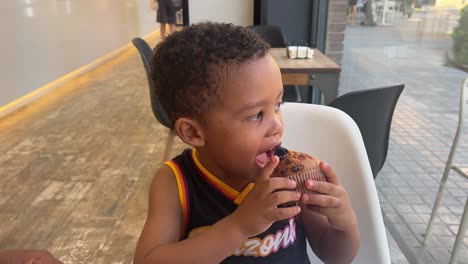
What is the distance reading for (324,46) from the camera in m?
3.61

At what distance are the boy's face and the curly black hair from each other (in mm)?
18

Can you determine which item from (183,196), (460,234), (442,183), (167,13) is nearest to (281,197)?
(183,196)

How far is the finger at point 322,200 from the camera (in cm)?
71

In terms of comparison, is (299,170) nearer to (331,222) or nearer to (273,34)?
(331,222)

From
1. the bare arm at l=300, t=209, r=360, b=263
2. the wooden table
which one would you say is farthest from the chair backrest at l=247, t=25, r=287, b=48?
the bare arm at l=300, t=209, r=360, b=263

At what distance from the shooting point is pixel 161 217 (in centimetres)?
81

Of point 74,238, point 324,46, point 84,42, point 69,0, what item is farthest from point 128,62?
point 74,238

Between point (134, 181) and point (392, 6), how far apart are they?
1979mm

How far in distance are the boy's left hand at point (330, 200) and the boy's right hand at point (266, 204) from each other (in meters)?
0.03

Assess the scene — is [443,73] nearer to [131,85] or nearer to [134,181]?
[134,181]

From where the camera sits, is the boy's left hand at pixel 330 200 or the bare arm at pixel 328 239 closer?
the boy's left hand at pixel 330 200

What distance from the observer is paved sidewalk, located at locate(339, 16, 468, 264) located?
202 cm

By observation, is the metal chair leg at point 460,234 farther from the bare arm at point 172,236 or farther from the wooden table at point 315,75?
the bare arm at point 172,236

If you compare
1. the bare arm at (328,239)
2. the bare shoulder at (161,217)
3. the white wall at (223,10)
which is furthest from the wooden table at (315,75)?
the white wall at (223,10)
